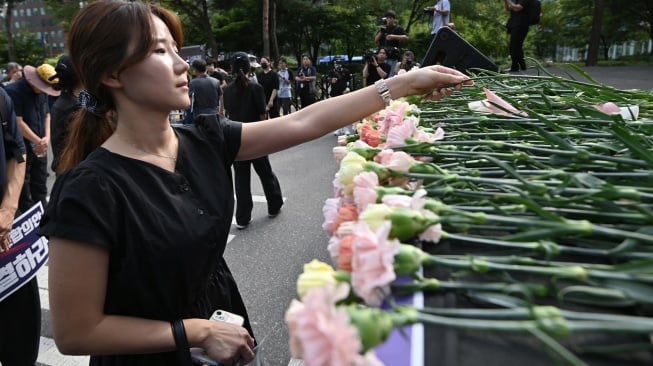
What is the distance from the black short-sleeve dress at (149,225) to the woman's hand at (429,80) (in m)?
0.70

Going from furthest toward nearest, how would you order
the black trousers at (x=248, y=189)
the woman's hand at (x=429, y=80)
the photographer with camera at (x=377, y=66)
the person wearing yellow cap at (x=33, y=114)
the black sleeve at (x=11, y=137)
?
the photographer with camera at (x=377, y=66)
the black trousers at (x=248, y=189)
the person wearing yellow cap at (x=33, y=114)
the black sleeve at (x=11, y=137)
the woman's hand at (x=429, y=80)

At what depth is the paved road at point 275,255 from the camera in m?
3.16

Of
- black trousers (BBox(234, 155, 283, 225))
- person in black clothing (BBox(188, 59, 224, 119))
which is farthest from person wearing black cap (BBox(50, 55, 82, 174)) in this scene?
person in black clothing (BBox(188, 59, 224, 119))

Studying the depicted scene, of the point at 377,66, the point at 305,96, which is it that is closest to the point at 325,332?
the point at 377,66

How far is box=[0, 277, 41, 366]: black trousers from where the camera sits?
2.30 m

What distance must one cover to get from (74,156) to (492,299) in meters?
1.51

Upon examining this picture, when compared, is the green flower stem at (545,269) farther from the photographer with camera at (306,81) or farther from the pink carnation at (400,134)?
the photographer with camera at (306,81)

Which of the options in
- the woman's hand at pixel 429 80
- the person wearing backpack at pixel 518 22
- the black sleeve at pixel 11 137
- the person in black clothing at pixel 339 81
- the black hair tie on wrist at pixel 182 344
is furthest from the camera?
the person in black clothing at pixel 339 81

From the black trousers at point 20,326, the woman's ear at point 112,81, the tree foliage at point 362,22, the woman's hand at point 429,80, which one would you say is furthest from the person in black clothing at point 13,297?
the tree foliage at point 362,22

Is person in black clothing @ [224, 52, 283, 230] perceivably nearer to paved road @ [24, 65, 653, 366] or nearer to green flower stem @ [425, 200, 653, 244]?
paved road @ [24, 65, 653, 366]

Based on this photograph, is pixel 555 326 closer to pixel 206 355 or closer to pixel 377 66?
pixel 206 355

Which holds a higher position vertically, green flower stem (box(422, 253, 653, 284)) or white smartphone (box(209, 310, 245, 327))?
green flower stem (box(422, 253, 653, 284))

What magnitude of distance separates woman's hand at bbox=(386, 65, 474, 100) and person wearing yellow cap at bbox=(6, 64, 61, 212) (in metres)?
4.13

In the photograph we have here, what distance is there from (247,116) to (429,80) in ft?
15.6
